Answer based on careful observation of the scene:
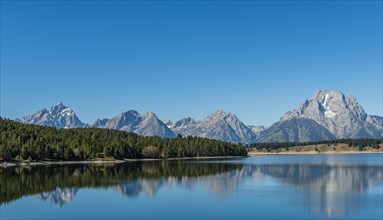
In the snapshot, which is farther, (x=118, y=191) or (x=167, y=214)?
(x=118, y=191)

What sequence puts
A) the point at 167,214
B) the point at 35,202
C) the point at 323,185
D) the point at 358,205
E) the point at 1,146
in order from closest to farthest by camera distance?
the point at 167,214, the point at 358,205, the point at 35,202, the point at 323,185, the point at 1,146

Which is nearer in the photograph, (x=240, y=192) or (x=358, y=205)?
(x=358, y=205)

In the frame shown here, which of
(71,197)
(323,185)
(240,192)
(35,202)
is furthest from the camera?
(323,185)

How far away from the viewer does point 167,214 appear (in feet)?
201

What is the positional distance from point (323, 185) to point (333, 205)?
33.1m

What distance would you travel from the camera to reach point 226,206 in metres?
67.5

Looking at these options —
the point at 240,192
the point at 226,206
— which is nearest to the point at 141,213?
the point at 226,206

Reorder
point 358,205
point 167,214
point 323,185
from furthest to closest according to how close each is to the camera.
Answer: point 323,185
point 358,205
point 167,214

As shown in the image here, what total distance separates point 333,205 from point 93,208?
36.7m

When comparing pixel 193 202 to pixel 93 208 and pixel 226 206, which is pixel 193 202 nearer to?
pixel 226 206

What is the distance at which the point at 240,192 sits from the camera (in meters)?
85.7

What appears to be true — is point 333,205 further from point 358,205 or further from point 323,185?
point 323,185

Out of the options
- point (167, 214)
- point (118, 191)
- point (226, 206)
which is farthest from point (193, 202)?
point (118, 191)

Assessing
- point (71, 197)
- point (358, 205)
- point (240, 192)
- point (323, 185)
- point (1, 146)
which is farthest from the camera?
point (1, 146)
